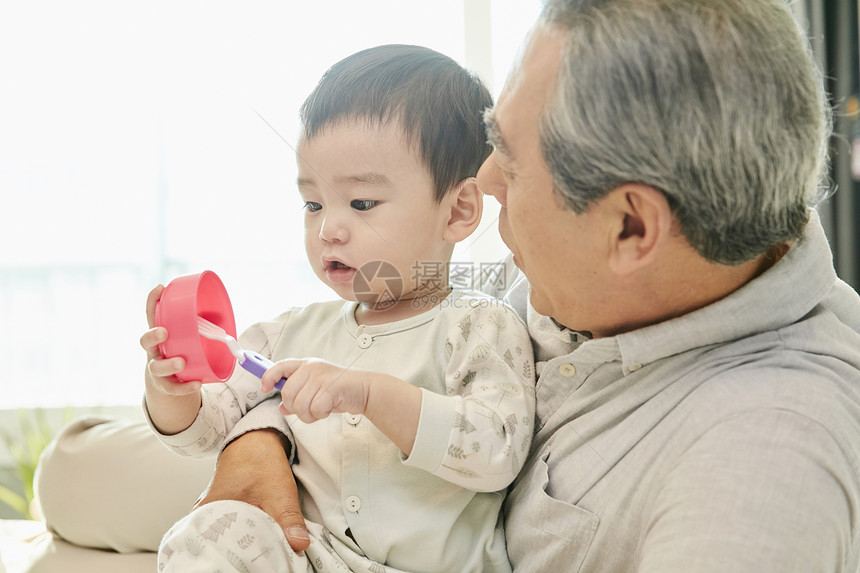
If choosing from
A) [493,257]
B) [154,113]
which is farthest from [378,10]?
[493,257]

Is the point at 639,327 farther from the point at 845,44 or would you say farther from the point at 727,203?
the point at 845,44

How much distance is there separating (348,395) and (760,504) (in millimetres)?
442

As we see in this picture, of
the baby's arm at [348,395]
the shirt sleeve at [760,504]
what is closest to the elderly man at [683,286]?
the shirt sleeve at [760,504]

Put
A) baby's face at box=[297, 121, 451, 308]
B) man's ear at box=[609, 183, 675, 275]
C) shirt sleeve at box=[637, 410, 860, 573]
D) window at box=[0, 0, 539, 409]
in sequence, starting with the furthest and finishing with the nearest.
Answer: window at box=[0, 0, 539, 409] → baby's face at box=[297, 121, 451, 308] → man's ear at box=[609, 183, 675, 275] → shirt sleeve at box=[637, 410, 860, 573]

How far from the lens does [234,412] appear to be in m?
1.12

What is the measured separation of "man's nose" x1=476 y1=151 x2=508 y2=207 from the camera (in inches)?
33.9

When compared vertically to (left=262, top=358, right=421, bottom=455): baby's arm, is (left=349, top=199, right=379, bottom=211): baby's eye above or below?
above

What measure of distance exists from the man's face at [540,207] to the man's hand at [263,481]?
43cm

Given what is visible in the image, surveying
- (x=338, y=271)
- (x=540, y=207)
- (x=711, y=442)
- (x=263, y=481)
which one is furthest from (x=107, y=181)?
(x=711, y=442)

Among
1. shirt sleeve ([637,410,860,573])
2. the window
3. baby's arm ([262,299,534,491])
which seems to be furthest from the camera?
the window

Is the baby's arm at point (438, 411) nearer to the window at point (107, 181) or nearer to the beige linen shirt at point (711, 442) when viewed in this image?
the beige linen shirt at point (711, 442)

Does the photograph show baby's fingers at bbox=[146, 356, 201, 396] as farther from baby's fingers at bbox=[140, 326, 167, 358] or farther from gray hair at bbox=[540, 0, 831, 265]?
gray hair at bbox=[540, 0, 831, 265]

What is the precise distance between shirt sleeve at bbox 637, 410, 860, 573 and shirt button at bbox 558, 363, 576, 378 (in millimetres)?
257

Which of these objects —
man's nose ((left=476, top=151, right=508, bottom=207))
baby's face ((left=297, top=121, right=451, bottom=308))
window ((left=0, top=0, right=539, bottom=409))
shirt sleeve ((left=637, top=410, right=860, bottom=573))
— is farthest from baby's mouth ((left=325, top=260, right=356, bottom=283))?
window ((left=0, top=0, right=539, bottom=409))
